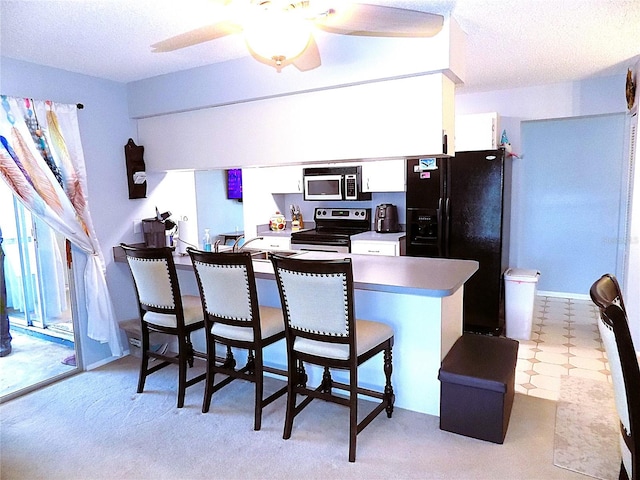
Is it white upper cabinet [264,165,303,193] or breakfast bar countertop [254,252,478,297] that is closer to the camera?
breakfast bar countertop [254,252,478,297]

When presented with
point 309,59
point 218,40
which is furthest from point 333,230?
point 218,40

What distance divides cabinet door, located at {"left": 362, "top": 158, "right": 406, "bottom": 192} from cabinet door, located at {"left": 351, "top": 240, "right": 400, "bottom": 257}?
58cm

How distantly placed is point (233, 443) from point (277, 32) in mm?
2082

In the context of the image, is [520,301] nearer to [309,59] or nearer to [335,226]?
[335,226]

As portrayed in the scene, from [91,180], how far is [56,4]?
1574 millimetres

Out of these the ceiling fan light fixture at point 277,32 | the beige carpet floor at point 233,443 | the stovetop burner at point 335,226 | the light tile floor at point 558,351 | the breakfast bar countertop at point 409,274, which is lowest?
the light tile floor at point 558,351

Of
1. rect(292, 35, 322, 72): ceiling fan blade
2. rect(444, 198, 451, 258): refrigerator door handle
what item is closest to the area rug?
rect(444, 198, 451, 258): refrigerator door handle

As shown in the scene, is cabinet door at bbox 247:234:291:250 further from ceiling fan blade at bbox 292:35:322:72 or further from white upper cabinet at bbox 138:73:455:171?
ceiling fan blade at bbox 292:35:322:72

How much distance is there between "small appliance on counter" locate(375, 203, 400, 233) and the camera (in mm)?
4648

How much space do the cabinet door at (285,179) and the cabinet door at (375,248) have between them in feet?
3.41

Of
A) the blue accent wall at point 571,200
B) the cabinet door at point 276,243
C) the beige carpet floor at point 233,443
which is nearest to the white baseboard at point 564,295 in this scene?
the blue accent wall at point 571,200

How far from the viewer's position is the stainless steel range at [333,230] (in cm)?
458

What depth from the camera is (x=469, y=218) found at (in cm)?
404

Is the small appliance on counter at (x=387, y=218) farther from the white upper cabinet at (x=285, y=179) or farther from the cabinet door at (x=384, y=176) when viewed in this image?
the white upper cabinet at (x=285, y=179)
